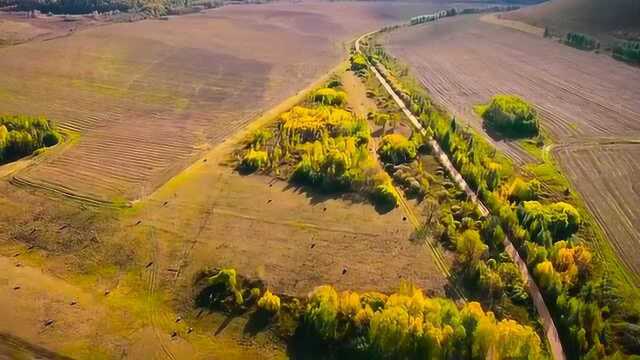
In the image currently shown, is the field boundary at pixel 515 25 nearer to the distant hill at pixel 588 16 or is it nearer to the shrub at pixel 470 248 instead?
the distant hill at pixel 588 16

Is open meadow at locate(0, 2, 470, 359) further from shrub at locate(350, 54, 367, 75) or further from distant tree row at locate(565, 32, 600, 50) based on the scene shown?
distant tree row at locate(565, 32, 600, 50)

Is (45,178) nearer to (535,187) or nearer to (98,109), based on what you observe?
(98,109)

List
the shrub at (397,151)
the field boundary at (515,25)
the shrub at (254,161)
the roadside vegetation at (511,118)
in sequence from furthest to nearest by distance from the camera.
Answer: the field boundary at (515,25) → the roadside vegetation at (511,118) → the shrub at (397,151) → the shrub at (254,161)

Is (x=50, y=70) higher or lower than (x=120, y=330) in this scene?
higher

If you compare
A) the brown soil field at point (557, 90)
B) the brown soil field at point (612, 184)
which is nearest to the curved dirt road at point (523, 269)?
the brown soil field at point (557, 90)

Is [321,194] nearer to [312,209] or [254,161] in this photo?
[312,209]

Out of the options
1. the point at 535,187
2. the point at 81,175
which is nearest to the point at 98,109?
A: the point at 81,175
